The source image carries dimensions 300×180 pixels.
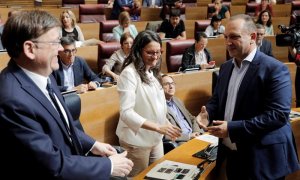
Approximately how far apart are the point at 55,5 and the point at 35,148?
559 centimetres

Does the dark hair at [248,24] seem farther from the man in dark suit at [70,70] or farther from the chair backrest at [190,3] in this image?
the chair backrest at [190,3]

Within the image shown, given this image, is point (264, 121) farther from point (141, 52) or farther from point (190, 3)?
point (190, 3)

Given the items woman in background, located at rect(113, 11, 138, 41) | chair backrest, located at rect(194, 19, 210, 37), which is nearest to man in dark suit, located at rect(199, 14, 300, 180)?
woman in background, located at rect(113, 11, 138, 41)

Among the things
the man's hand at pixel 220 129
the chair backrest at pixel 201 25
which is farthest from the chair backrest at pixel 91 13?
the man's hand at pixel 220 129

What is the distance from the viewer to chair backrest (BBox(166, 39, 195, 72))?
3465 mm

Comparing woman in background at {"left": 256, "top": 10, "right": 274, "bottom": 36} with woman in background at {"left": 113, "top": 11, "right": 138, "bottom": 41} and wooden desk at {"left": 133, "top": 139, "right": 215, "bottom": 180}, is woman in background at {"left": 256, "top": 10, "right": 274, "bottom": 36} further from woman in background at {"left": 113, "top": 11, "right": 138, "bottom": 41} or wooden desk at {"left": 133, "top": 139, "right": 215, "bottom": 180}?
wooden desk at {"left": 133, "top": 139, "right": 215, "bottom": 180}

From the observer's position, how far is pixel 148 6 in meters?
6.12

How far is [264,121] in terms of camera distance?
1.31m

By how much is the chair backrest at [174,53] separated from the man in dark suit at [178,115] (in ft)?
3.28

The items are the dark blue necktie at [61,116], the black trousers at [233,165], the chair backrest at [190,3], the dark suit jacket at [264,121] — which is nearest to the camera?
the dark blue necktie at [61,116]

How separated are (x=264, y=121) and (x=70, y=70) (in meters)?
1.71

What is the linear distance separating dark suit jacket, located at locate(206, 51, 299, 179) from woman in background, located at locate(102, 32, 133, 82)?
1.76 m

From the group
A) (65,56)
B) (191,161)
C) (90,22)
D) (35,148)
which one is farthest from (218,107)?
(90,22)

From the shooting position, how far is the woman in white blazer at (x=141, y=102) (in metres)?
1.59
